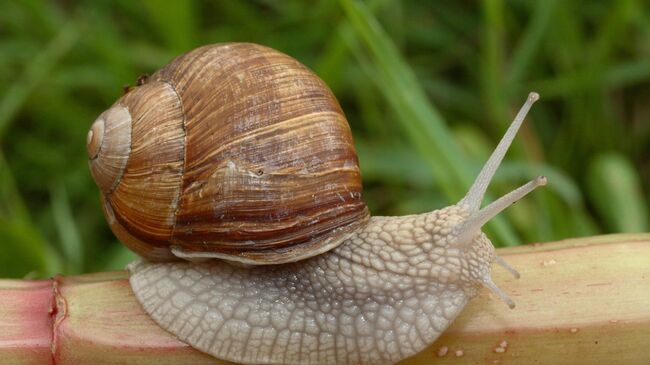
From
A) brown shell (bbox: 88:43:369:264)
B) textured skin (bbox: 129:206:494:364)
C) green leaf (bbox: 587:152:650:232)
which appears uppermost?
brown shell (bbox: 88:43:369:264)

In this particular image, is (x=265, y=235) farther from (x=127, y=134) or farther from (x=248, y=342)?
(x=127, y=134)

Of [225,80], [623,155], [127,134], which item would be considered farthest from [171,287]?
[623,155]

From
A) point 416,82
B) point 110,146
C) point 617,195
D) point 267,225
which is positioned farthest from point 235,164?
point 617,195

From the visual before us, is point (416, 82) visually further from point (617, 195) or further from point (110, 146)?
point (110, 146)

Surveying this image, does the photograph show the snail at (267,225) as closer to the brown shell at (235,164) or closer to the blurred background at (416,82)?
the brown shell at (235,164)

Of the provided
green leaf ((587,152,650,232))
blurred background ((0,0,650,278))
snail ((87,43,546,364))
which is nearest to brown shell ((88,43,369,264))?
snail ((87,43,546,364))

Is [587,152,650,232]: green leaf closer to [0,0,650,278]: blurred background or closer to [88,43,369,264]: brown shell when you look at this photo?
[0,0,650,278]: blurred background
